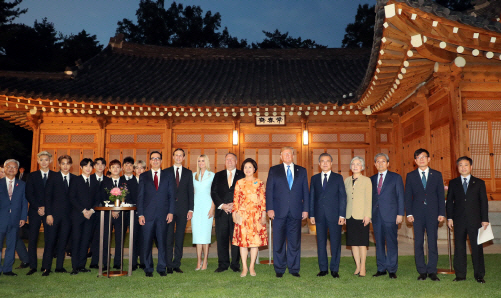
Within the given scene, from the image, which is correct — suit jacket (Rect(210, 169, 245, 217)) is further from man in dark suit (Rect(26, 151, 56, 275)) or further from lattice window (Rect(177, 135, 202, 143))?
lattice window (Rect(177, 135, 202, 143))

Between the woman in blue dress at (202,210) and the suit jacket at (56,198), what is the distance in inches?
71.4

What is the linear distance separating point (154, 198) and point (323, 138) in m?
6.46

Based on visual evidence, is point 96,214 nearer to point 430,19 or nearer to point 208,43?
A: point 430,19

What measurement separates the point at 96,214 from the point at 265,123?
230 inches

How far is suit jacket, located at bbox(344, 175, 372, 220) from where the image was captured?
16.5ft

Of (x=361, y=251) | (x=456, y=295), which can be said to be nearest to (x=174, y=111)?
(x=361, y=251)

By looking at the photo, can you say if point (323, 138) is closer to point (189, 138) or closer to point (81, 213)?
point (189, 138)

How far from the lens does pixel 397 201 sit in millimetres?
5016

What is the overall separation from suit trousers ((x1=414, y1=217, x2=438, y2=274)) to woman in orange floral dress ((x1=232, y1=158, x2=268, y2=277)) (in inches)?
75.9

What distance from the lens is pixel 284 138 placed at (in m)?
10.8

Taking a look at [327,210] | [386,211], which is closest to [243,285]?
[327,210]

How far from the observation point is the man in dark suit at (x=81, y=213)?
17.8ft

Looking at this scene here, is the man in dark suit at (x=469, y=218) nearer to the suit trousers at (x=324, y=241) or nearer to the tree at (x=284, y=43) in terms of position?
the suit trousers at (x=324, y=241)

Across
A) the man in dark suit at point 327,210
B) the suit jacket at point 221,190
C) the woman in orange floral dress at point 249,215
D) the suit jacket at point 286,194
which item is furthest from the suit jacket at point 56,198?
the man in dark suit at point 327,210
